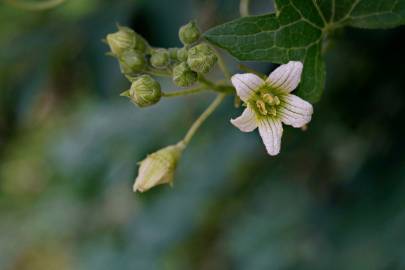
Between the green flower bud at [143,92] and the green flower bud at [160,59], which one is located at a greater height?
the green flower bud at [160,59]

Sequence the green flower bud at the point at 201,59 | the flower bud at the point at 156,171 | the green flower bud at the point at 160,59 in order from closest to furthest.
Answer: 1. the green flower bud at the point at 201,59
2. the green flower bud at the point at 160,59
3. the flower bud at the point at 156,171

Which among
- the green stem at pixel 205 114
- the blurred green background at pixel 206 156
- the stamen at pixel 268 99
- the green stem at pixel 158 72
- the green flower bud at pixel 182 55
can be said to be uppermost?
the green flower bud at pixel 182 55

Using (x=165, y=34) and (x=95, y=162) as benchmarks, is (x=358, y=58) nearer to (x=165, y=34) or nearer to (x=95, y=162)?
(x=165, y=34)

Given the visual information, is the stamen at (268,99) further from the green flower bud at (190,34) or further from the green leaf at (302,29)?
the green flower bud at (190,34)

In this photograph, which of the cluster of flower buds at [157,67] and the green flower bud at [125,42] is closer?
the cluster of flower buds at [157,67]

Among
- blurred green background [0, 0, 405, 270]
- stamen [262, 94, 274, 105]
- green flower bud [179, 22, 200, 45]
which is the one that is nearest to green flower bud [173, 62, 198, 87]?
green flower bud [179, 22, 200, 45]

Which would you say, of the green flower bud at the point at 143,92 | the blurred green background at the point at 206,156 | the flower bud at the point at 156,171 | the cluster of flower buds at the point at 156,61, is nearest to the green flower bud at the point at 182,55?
the cluster of flower buds at the point at 156,61

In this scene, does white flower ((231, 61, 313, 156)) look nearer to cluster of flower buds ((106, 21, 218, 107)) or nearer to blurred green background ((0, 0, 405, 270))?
cluster of flower buds ((106, 21, 218, 107))
